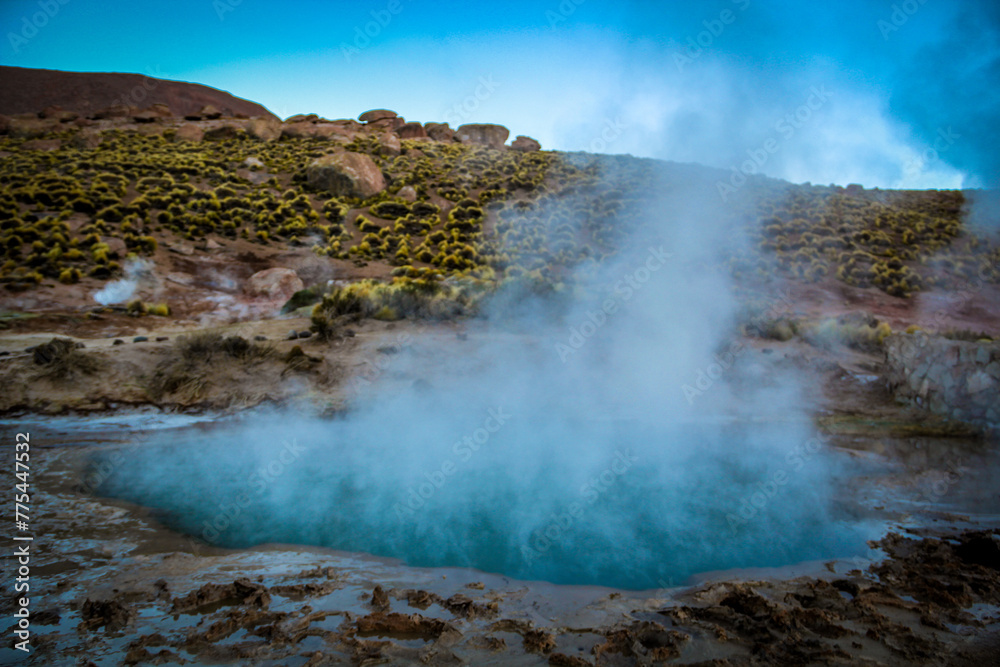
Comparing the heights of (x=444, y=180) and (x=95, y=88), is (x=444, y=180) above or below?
below

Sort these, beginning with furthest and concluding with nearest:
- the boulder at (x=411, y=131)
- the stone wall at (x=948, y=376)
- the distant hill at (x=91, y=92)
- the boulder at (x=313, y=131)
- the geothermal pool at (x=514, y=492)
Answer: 1. the distant hill at (x=91, y=92)
2. the boulder at (x=411, y=131)
3. the boulder at (x=313, y=131)
4. the stone wall at (x=948, y=376)
5. the geothermal pool at (x=514, y=492)

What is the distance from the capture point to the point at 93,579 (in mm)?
2406

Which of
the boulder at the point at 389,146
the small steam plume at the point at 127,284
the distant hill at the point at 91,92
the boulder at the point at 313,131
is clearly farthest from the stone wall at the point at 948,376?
the distant hill at the point at 91,92

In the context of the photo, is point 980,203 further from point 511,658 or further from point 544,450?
point 511,658

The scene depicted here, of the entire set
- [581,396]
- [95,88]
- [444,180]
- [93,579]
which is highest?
[95,88]

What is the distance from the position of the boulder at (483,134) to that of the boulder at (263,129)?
36.9 ft

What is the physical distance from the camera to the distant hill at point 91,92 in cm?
4131

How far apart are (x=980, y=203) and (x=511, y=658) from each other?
1050 inches

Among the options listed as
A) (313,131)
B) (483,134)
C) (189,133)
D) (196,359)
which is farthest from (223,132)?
(196,359)

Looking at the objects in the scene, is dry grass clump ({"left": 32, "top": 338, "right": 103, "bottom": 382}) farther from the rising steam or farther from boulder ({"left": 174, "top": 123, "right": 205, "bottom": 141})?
boulder ({"left": 174, "top": 123, "right": 205, "bottom": 141})

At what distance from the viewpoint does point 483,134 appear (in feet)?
105

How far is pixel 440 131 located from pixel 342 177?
14.3 meters

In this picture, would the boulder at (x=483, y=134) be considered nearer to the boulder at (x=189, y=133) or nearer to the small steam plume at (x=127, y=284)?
the boulder at (x=189, y=133)

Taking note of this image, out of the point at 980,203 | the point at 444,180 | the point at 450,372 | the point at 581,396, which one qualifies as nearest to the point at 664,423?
the point at 581,396
